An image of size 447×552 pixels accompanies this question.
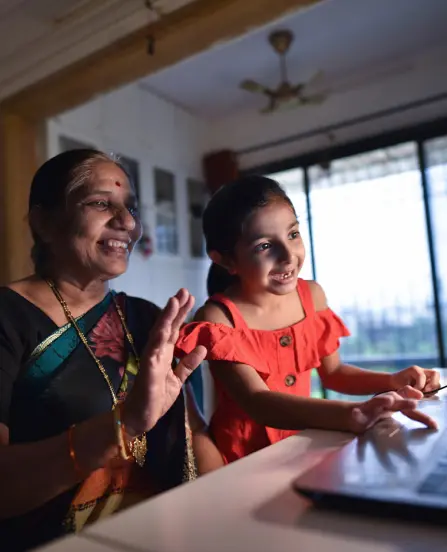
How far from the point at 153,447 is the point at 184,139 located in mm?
3498

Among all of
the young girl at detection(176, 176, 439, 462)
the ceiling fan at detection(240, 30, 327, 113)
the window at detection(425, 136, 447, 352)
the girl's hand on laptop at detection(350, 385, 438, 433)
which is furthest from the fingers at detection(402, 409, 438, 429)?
the window at detection(425, 136, 447, 352)

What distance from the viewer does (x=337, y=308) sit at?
3.77 metres

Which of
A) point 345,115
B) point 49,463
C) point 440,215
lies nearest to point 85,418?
point 49,463

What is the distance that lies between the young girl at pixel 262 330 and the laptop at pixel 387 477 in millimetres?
251

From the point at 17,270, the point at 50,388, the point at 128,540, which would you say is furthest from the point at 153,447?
the point at 17,270

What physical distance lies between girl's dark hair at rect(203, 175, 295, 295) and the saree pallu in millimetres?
294

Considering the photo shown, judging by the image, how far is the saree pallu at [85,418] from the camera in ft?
2.90

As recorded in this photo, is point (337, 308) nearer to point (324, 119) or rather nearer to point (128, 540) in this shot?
point (324, 119)

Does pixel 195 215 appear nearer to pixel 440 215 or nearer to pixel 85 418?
pixel 440 215

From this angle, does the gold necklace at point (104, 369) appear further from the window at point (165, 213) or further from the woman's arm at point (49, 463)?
the window at point (165, 213)

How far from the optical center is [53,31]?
1754mm

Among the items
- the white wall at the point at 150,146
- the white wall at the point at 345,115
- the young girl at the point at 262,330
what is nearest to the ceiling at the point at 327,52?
the white wall at the point at 345,115

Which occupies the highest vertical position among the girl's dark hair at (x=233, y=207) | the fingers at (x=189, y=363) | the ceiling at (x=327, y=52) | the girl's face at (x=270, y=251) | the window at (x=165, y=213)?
the ceiling at (x=327, y=52)

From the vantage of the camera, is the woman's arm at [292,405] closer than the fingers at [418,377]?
Yes
